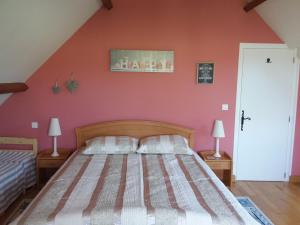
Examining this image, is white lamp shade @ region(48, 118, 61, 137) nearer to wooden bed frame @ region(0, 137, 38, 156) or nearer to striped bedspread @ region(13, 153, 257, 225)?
wooden bed frame @ region(0, 137, 38, 156)

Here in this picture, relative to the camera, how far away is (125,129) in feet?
11.3

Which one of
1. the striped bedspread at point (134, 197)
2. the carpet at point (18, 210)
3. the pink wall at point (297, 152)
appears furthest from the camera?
the pink wall at point (297, 152)

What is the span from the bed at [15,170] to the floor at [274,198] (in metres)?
0.13

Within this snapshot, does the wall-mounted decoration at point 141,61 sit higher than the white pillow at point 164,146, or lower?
higher

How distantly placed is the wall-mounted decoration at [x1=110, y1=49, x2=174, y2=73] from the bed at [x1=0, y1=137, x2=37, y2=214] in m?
1.56

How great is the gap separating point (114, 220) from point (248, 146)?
2.57 m

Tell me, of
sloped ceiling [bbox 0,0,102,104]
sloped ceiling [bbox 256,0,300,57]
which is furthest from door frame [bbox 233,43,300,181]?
sloped ceiling [bbox 0,0,102,104]

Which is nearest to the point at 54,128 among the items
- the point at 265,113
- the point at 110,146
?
the point at 110,146

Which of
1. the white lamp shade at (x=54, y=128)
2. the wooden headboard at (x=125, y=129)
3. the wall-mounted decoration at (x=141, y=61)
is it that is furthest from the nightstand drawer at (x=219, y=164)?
the white lamp shade at (x=54, y=128)

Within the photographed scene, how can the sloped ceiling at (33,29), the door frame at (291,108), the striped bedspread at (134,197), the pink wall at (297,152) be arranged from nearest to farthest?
the striped bedspread at (134,197) → the sloped ceiling at (33,29) → the door frame at (291,108) → the pink wall at (297,152)

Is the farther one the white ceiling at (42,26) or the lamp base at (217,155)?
the lamp base at (217,155)

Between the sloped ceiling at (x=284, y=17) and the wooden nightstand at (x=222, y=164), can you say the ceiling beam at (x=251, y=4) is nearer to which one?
the sloped ceiling at (x=284, y=17)

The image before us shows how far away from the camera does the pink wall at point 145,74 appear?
11.0 ft

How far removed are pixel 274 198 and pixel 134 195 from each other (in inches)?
82.9
